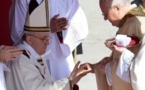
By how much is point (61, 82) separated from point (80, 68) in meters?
0.16

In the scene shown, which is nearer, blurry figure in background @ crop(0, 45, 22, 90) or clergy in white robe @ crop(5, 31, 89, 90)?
blurry figure in background @ crop(0, 45, 22, 90)

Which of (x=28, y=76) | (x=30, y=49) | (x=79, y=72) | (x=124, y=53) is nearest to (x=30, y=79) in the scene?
(x=28, y=76)

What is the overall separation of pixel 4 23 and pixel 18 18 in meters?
0.35

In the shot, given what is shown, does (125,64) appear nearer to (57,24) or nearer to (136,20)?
(136,20)

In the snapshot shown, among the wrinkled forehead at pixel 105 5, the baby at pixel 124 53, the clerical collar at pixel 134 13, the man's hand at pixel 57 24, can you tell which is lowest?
the baby at pixel 124 53

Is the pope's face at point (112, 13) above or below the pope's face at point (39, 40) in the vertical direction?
above

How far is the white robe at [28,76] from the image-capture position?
2.86 m

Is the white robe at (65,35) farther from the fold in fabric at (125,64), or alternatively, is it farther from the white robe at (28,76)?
the fold in fabric at (125,64)

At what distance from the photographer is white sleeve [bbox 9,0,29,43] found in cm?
319

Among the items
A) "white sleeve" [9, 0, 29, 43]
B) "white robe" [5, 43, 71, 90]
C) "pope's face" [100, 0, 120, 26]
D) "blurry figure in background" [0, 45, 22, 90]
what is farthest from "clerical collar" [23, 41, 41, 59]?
"pope's face" [100, 0, 120, 26]

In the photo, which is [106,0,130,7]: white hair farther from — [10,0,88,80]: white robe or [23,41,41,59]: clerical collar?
[10,0,88,80]: white robe

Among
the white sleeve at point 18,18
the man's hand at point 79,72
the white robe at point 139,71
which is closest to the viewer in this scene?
the white robe at point 139,71

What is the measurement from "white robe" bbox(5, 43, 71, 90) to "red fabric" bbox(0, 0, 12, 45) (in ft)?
1.92

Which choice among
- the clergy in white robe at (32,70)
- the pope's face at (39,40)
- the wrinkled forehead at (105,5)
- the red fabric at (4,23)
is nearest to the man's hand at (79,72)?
the clergy in white robe at (32,70)
